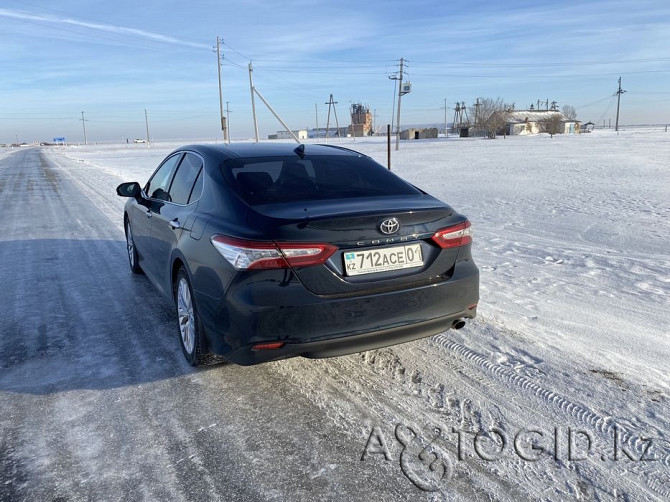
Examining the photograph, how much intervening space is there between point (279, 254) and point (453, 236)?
118cm

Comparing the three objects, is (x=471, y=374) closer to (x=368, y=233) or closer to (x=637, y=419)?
(x=637, y=419)

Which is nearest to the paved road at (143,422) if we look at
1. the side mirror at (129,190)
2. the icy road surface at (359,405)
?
the icy road surface at (359,405)

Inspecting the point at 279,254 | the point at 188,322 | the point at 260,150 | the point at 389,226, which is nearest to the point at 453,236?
the point at 389,226

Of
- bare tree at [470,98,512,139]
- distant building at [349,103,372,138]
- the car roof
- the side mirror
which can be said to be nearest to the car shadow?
the side mirror

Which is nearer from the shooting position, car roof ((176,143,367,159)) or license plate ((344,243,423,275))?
license plate ((344,243,423,275))

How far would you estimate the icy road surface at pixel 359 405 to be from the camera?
2.36 metres

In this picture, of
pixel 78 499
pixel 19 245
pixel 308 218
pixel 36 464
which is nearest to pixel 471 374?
pixel 308 218

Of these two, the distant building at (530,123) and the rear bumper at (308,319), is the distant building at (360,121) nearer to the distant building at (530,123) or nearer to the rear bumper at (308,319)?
the distant building at (530,123)

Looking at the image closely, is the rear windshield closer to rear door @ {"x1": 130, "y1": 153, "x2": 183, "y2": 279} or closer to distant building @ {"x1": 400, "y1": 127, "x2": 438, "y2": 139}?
rear door @ {"x1": 130, "y1": 153, "x2": 183, "y2": 279}

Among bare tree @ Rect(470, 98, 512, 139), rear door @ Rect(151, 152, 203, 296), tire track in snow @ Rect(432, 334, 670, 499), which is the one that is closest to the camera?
tire track in snow @ Rect(432, 334, 670, 499)

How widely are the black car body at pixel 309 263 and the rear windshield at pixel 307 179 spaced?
14 mm

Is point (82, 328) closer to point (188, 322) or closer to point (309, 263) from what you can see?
point (188, 322)

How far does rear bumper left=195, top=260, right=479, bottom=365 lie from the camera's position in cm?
280

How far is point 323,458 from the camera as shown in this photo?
254 centimetres
